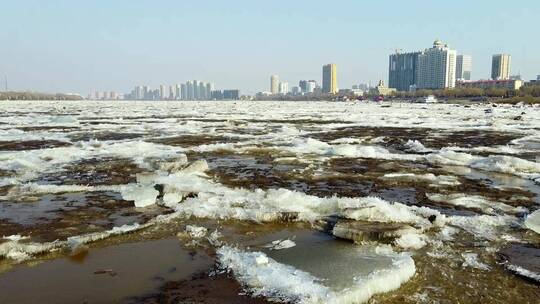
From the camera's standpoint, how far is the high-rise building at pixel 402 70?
7126 inches

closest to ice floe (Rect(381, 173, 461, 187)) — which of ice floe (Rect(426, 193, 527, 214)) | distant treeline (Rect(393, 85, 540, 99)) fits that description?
ice floe (Rect(426, 193, 527, 214))

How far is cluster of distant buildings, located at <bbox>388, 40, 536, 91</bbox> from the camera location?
162 metres

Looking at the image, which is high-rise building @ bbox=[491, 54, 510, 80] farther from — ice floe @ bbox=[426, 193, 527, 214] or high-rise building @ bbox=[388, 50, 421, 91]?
ice floe @ bbox=[426, 193, 527, 214]

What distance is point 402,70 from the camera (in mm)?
188875

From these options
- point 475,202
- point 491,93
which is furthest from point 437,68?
point 475,202

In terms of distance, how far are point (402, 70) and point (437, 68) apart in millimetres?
23627

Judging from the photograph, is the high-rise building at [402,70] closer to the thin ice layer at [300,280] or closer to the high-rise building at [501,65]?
the high-rise building at [501,65]

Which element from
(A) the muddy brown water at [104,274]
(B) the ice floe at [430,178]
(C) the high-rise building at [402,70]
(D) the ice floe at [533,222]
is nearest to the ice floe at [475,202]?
(D) the ice floe at [533,222]

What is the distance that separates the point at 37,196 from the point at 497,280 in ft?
22.6

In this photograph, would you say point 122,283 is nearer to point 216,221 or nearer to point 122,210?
point 216,221

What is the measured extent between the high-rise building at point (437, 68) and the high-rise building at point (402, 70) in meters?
4.93

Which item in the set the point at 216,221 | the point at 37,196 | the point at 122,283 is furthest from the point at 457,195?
the point at 37,196

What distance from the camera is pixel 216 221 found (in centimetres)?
616

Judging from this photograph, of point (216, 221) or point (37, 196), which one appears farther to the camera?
point (37, 196)
